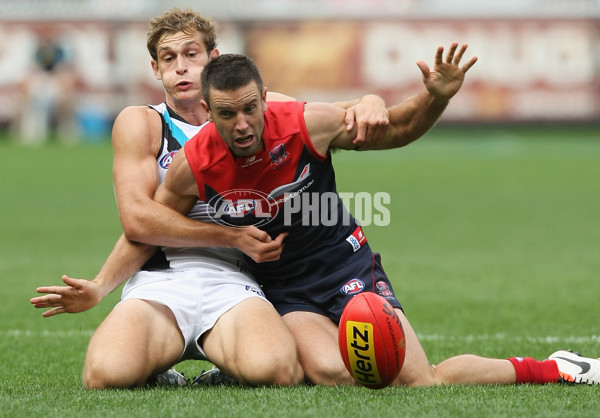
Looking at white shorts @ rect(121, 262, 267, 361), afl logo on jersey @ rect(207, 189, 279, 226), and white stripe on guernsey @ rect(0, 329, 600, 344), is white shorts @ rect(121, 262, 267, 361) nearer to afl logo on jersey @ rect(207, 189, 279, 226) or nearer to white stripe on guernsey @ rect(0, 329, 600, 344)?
afl logo on jersey @ rect(207, 189, 279, 226)

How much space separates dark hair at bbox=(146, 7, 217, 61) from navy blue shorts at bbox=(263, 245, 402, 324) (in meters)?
1.49

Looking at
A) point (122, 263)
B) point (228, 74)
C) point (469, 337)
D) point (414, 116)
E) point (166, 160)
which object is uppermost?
point (228, 74)

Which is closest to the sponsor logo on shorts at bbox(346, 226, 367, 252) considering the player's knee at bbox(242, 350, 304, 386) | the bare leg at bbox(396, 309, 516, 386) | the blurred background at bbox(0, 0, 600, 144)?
the bare leg at bbox(396, 309, 516, 386)

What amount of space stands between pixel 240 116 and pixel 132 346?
1.26 metres

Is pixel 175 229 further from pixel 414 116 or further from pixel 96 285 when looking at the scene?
pixel 414 116

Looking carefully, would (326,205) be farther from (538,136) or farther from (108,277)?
(538,136)

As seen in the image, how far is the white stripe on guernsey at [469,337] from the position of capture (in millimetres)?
6859

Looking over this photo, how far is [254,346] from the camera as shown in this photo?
5.34m

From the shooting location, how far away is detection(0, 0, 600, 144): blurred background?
32.4 meters

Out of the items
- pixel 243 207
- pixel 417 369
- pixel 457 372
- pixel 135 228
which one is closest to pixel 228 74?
pixel 243 207

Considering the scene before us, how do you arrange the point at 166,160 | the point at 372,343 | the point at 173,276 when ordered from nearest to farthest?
the point at 372,343 → the point at 173,276 → the point at 166,160

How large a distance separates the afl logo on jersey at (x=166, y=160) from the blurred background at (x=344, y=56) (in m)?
26.3

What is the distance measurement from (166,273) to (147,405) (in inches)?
49.8

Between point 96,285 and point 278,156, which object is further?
point 96,285
